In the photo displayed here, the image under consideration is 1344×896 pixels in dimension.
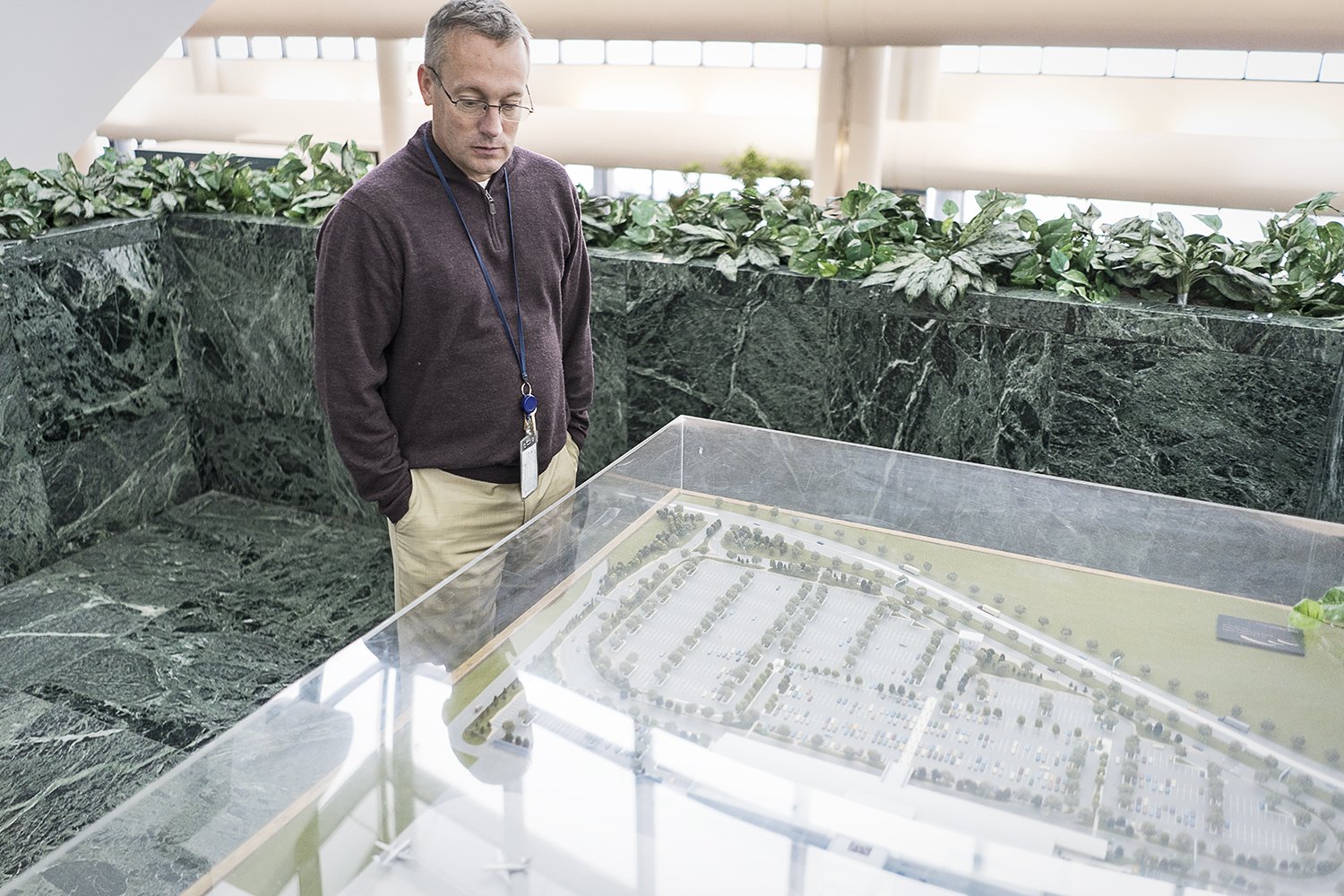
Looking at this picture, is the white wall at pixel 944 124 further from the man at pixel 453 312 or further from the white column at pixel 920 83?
the man at pixel 453 312

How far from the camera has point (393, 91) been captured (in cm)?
1327

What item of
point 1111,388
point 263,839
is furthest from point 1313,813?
point 1111,388

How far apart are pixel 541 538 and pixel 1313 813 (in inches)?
47.6

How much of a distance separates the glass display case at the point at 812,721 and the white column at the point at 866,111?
906 cm

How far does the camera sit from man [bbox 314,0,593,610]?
210 centimetres

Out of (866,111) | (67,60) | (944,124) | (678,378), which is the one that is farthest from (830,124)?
(678,378)

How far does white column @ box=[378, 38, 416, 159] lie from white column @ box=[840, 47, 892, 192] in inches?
213

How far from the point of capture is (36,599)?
3.82 m

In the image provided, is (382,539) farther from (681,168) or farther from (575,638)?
(681,168)

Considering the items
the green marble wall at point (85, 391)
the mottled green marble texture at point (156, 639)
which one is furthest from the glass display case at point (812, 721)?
the green marble wall at point (85, 391)

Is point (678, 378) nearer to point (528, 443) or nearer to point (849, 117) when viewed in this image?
point (528, 443)

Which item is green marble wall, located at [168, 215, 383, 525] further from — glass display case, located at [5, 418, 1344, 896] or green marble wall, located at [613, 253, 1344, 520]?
glass display case, located at [5, 418, 1344, 896]

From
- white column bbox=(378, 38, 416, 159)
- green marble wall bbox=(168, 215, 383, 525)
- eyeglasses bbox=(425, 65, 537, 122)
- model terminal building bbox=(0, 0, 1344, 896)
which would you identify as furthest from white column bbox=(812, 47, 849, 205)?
eyeglasses bbox=(425, 65, 537, 122)

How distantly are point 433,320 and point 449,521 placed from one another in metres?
0.45
